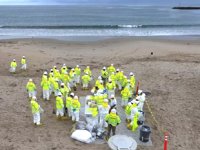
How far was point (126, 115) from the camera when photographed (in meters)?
19.6

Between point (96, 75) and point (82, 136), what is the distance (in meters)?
11.7

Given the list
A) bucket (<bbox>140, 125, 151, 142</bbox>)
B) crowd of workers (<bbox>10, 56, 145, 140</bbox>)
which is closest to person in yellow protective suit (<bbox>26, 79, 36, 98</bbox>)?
crowd of workers (<bbox>10, 56, 145, 140</bbox>)

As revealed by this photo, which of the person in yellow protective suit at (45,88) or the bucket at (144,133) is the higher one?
the person in yellow protective suit at (45,88)

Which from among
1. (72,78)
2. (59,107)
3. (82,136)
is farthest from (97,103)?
(72,78)

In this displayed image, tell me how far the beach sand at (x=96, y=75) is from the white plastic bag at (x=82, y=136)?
26 centimetres

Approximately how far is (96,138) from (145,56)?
1979 centimetres

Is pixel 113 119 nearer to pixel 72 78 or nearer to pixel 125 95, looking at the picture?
pixel 125 95

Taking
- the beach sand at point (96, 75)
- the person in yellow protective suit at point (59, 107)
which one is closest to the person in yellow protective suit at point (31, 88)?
the beach sand at point (96, 75)

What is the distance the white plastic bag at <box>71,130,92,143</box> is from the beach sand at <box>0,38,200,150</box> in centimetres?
26

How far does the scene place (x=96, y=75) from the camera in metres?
28.4

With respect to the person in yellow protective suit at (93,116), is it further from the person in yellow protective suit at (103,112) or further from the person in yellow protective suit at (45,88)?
the person in yellow protective suit at (45,88)

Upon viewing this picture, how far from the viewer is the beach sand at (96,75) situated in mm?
17734

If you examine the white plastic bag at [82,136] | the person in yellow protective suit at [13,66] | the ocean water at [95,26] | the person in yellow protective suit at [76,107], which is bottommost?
A: the white plastic bag at [82,136]

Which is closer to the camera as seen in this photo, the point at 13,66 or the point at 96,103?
the point at 96,103
